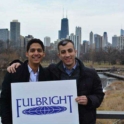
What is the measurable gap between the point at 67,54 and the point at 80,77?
0.33 meters

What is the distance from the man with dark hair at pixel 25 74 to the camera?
3.34m

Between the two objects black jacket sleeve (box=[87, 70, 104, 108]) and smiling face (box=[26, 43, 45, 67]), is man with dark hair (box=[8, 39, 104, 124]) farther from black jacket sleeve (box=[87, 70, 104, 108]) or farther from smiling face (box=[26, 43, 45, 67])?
smiling face (box=[26, 43, 45, 67])

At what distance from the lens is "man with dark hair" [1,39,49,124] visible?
334cm

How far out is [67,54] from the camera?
11.1ft

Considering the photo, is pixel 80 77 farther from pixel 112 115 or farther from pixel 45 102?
pixel 112 115

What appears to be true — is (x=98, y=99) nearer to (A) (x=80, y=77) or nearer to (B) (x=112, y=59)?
(A) (x=80, y=77)

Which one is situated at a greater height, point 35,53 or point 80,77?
point 35,53

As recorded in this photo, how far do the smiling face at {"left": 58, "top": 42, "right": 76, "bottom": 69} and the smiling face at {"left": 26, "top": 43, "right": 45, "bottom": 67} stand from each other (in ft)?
0.79

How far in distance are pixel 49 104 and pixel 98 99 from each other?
588 millimetres

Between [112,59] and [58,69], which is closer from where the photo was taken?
[58,69]

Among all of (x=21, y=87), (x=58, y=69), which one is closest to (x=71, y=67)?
(x=58, y=69)

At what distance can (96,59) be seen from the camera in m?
101

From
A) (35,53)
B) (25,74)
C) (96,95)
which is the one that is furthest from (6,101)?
(96,95)

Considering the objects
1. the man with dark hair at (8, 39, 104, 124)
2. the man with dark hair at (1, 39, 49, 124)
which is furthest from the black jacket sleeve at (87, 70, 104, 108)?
the man with dark hair at (1, 39, 49, 124)
